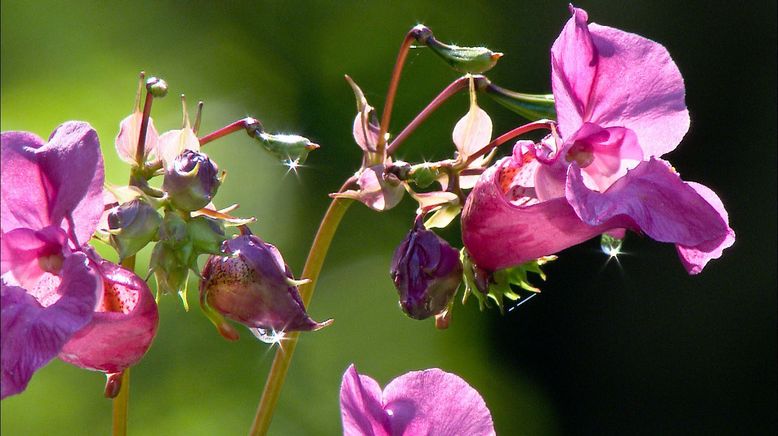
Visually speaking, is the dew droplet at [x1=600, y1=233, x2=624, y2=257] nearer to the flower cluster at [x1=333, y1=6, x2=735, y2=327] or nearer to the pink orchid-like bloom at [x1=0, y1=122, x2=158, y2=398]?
the flower cluster at [x1=333, y1=6, x2=735, y2=327]

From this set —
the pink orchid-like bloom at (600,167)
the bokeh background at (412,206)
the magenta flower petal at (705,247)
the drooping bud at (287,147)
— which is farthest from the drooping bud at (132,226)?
the bokeh background at (412,206)

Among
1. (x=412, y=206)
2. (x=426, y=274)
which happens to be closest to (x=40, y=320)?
(x=426, y=274)

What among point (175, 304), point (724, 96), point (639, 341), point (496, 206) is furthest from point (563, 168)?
point (724, 96)

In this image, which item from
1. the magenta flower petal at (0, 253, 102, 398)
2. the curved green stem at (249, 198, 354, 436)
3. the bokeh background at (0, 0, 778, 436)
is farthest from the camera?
the bokeh background at (0, 0, 778, 436)

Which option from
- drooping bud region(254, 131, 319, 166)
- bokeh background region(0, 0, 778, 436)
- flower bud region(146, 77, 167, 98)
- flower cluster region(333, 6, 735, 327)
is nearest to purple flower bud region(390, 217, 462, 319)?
flower cluster region(333, 6, 735, 327)

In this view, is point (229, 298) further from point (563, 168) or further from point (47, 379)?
point (47, 379)

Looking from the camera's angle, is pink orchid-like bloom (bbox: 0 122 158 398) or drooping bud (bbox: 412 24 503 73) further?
drooping bud (bbox: 412 24 503 73)

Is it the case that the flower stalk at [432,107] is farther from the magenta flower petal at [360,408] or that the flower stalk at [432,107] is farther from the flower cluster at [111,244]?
the magenta flower petal at [360,408]
